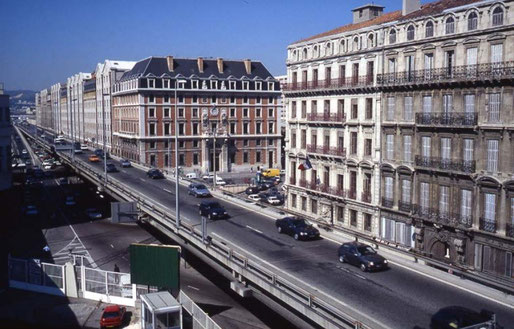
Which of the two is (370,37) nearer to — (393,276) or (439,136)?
(439,136)

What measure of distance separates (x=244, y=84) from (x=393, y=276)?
8035 cm

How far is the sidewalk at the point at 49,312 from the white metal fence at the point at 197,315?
356 cm

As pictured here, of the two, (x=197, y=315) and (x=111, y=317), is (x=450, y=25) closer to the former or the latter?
(x=197, y=315)

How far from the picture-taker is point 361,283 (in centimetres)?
2566

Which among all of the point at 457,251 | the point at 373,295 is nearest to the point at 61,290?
the point at 373,295

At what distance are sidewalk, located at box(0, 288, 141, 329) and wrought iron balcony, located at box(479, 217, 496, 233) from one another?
80.1 feet

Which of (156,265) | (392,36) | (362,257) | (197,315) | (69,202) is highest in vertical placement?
(392,36)

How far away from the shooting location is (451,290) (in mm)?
24375

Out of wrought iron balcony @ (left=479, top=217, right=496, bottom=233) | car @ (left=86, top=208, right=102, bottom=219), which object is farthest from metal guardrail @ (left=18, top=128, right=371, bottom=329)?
car @ (left=86, top=208, right=102, bottom=219)

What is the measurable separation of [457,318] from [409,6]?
1420 inches

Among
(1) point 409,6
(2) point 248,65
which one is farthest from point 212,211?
(2) point 248,65

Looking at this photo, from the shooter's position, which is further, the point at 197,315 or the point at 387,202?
the point at 387,202

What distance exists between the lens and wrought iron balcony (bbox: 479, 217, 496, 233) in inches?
1438

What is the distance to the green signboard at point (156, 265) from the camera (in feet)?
91.0
